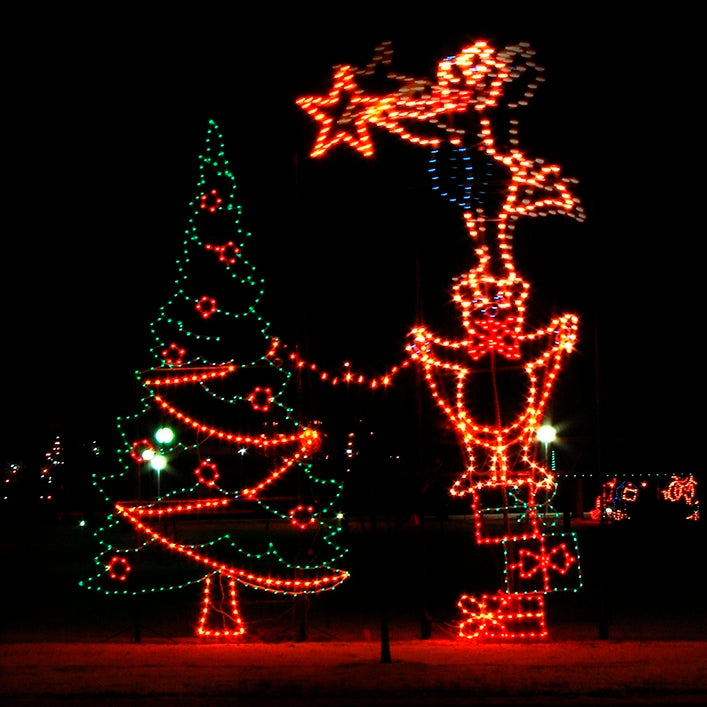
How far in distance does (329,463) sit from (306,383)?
0.91 metres

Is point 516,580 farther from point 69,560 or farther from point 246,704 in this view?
point 69,560

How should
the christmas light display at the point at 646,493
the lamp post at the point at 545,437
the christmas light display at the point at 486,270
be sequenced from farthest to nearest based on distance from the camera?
the christmas light display at the point at 646,493
the lamp post at the point at 545,437
the christmas light display at the point at 486,270

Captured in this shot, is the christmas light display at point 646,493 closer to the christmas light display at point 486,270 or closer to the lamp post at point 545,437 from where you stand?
the lamp post at point 545,437

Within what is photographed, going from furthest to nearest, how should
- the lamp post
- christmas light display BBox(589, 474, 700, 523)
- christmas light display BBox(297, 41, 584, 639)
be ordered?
1. christmas light display BBox(589, 474, 700, 523)
2. the lamp post
3. christmas light display BBox(297, 41, 584, 639)

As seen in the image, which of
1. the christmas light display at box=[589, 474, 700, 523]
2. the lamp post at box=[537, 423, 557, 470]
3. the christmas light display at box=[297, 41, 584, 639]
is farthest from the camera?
the christmas light display at box=[589, 474, 700, 523]

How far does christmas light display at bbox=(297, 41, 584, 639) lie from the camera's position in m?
10.7

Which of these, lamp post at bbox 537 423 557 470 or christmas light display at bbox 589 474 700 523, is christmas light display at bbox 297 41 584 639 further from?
christmas light display at bbox 589 474 700 523

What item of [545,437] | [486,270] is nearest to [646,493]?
[545,437]

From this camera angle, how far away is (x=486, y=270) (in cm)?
1098

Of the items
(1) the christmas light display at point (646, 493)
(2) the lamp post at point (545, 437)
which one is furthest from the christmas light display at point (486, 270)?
(1) the christmas light display at point (646, 493)

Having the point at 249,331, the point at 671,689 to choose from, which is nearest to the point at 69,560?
the point at 249,331

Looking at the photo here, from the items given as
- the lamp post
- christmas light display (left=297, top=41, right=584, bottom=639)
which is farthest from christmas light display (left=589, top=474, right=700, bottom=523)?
christmas light display (left=297, top=41, right=584, bottom=639)

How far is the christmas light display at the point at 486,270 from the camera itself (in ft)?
35.2

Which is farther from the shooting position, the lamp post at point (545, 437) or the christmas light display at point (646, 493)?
the christmas light display at point (646, 493)
